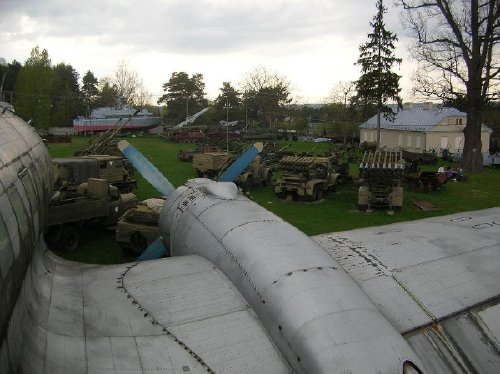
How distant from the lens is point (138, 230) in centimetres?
1246

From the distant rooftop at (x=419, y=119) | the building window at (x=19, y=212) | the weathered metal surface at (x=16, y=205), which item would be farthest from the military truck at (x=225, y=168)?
the distant rooftop at (x=419, y=119)

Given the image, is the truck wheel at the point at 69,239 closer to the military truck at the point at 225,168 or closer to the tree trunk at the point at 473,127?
the military truck at the point at 225,168

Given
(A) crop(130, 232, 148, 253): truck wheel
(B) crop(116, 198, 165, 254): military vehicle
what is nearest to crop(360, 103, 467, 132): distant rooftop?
(B) crop(116, 198, 165, 254): military vehicle

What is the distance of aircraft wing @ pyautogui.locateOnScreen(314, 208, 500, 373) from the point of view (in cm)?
485

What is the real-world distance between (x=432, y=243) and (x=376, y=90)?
37003mm

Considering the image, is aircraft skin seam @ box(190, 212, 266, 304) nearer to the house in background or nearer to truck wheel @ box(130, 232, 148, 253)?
truck wheel @ box(130, 232, 148, 253)

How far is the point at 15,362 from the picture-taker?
4.29 metres

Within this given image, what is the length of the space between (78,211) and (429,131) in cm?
4069

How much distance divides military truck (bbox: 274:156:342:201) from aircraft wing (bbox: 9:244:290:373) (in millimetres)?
15822

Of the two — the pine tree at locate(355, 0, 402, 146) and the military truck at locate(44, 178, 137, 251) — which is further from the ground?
the pine tree at locate(355, 0, 402, 146)

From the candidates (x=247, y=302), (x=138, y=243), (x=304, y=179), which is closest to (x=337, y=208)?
(x=304, y=179)

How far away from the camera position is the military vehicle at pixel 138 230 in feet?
40.7

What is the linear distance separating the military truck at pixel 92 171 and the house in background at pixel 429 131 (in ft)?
101

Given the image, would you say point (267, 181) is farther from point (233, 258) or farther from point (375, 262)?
point (233, 258)
